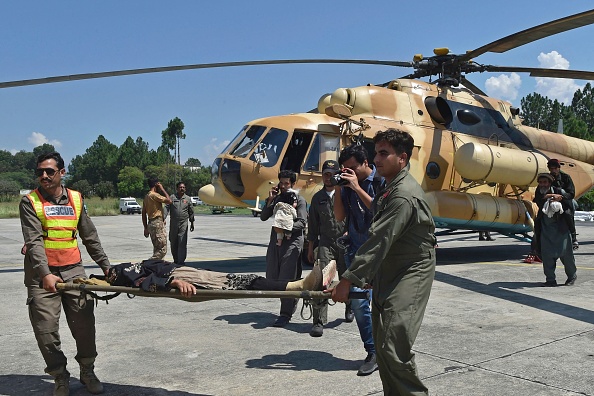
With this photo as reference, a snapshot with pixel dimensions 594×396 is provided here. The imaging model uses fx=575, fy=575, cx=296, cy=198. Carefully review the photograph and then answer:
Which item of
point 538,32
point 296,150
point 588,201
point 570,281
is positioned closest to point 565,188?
point 570,281

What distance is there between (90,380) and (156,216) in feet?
22.2

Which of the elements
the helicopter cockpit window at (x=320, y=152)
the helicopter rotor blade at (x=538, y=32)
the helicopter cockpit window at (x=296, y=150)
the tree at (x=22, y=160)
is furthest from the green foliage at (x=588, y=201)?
the tree at (x=22, y=160)

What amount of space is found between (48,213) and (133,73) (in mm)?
4114

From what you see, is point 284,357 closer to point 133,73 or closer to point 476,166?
point 133,73

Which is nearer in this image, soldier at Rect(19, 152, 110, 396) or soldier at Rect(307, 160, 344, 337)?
soldier at Rect(19, 152, 110, 396)

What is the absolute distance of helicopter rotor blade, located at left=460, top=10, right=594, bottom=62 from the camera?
27.0 ft

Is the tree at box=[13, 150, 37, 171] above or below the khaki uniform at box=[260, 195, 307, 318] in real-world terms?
above

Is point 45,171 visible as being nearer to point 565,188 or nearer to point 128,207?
point 565,188

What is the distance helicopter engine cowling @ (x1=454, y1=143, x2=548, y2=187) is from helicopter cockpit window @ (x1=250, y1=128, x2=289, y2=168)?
10.6 feet

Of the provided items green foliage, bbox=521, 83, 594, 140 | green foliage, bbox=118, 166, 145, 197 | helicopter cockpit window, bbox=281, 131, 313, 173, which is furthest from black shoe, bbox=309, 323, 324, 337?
A: green foliage, bbox=118, 166, 145, 197

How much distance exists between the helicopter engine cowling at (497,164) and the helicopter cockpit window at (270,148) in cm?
322

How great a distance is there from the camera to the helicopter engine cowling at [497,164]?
33.7ft

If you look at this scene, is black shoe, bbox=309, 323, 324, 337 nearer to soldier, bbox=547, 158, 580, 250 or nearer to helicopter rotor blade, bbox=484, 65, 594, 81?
soldier, bbox=547, 158, 580, 250

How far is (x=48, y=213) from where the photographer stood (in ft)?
13.8
